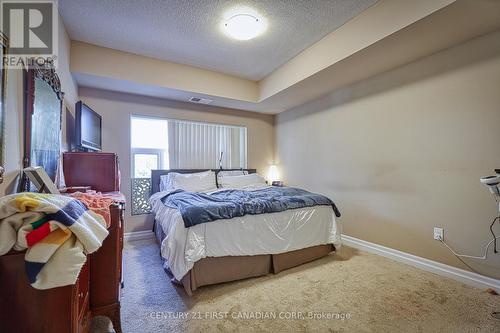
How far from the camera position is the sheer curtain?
3967mm

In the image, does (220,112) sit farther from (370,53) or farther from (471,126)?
(471,126)

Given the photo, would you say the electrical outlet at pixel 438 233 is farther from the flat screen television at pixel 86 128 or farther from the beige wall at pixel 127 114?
the flat screen television at pixel 86 128

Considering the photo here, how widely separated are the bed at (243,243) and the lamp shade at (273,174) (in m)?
2.15

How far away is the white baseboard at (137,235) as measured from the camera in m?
3.47

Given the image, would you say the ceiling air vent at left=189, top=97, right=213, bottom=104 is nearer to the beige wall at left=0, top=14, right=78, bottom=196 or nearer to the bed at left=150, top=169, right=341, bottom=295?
the bed at left=150, top=169, right=341, bottom=295

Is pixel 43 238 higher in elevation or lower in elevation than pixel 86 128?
lower

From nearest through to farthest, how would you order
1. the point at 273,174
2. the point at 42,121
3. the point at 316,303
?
the point at 42,121
the point at 316,303
the point at 273,174

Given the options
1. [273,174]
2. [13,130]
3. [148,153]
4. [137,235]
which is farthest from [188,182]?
[13,130]

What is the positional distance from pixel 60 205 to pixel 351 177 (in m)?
3.28

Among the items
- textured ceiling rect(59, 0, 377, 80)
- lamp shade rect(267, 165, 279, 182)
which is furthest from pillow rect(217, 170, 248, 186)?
textured ceiling rect(59, 0, 377, 80)

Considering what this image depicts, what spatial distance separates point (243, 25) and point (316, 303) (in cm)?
266

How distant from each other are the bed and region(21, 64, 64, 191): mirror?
3.41ft

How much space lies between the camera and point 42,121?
1.49m

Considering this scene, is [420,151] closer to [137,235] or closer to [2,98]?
[2,98]
